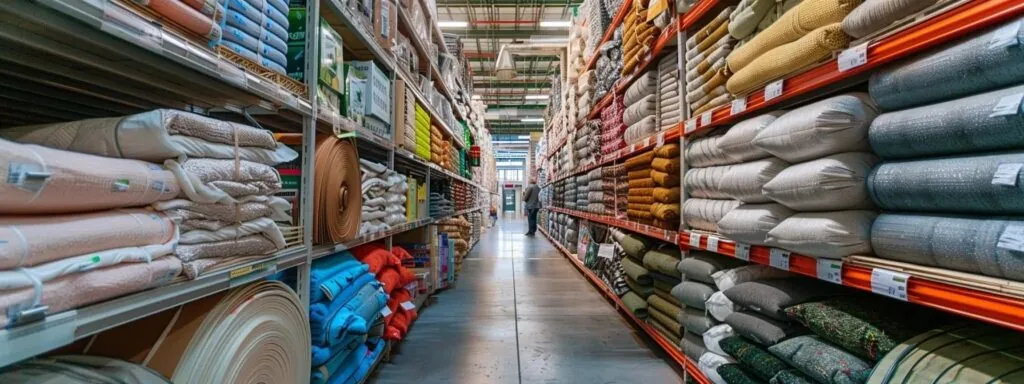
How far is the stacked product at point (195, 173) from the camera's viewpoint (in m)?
0.92

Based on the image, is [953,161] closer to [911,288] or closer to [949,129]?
[949,129]

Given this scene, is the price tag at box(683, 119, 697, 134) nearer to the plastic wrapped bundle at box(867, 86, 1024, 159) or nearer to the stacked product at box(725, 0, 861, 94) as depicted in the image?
the stacked product at box(725, 0, 861, 94)

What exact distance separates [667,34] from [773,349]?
6.58ft

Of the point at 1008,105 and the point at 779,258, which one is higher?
the point at 1008,105

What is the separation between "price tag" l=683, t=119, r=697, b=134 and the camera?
8.07ft

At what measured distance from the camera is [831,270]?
1.42 m

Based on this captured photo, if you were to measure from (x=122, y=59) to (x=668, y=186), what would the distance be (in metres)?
2.53

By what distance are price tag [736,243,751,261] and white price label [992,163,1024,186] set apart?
0.99 meters

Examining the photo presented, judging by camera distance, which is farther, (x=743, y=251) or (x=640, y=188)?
(x=640, y=188)

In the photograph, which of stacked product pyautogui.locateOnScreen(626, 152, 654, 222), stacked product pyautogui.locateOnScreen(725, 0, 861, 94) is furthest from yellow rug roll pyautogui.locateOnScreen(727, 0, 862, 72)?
stacked product pyautogui.locateOnScreen(626, 152, 654, 222)

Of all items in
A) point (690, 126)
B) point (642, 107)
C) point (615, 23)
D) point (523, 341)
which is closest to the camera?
point (690, 126)

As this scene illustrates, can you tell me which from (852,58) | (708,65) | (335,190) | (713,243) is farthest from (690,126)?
(335,190)

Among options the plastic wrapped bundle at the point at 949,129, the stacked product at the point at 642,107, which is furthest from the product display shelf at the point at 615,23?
the plastic wrapped bundle at the point at 949,129

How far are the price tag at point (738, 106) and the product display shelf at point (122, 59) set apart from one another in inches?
69.0
